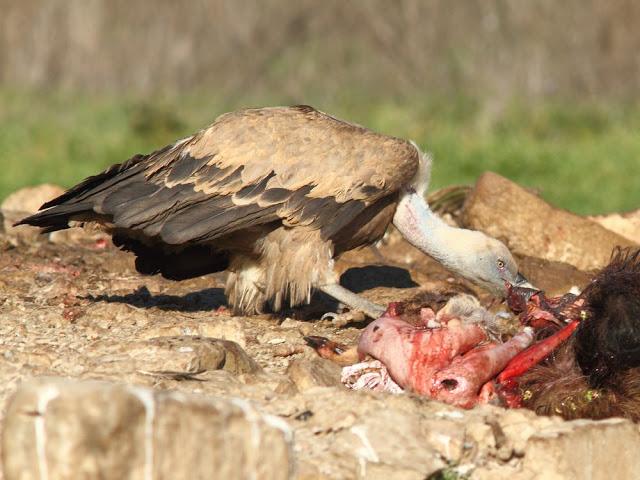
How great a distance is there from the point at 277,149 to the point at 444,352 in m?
1.90

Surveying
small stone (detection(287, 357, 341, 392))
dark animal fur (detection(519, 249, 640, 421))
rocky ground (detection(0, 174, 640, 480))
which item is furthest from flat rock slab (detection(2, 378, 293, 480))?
dark animal fur (detection(519, 249, 640, 421))

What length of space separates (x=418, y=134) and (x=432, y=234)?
8.51m

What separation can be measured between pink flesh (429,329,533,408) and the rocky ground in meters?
0.20

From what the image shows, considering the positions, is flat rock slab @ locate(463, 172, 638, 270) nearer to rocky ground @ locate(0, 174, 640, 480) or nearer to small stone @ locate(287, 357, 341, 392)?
rocky ground @ locate(0, 174, 640, 480)

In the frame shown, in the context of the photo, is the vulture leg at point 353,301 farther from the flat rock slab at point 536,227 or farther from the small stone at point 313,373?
the flat rock slab at point 536,227

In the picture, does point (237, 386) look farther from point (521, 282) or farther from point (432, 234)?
point (521, 282)

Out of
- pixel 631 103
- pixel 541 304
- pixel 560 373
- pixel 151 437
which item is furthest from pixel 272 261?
pixel 631 103

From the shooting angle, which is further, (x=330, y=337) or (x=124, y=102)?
(x=124, y=102)

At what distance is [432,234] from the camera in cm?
739

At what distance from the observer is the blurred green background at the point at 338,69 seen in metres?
16.2

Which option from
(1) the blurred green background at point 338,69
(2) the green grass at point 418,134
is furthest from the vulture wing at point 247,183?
(1) the blurred green background at point 338,69

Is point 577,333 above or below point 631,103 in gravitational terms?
below

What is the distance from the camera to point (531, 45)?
53.8 feet

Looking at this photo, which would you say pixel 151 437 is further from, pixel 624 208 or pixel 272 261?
pixel 624 208
